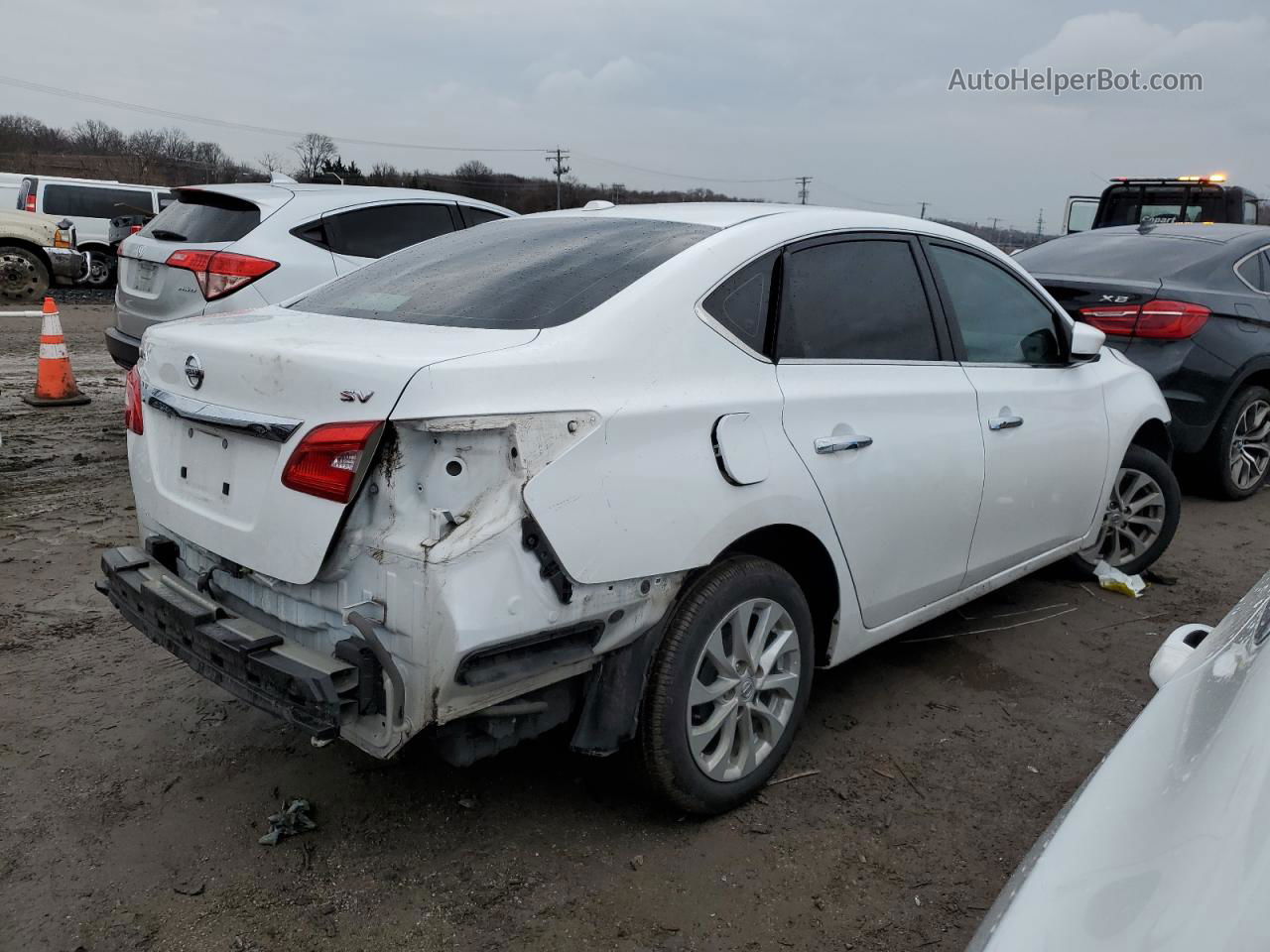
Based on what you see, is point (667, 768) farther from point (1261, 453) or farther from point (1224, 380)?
point (1261, 453)

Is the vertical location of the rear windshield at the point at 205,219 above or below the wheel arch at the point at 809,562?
above

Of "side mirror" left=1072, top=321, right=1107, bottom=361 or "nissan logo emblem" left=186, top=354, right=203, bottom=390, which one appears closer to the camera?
"nissan logo emblem" left=186, top=354, right=203, bottom=390

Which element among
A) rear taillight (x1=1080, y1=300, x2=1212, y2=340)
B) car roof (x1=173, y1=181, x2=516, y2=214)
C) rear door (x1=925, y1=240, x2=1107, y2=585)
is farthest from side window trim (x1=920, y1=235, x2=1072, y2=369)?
car roof (x1=173, y1=181, x2=516, y2=214)

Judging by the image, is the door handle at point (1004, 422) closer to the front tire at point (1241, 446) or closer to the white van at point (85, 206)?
the front tire at point (1241, 446)

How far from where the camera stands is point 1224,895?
3.71 feet

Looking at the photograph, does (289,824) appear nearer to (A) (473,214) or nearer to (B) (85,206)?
(A) (473,214)

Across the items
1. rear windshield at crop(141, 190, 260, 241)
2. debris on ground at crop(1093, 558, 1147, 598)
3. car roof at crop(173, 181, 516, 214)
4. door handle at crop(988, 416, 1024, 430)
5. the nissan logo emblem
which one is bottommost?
debris on ground at crop(1093, 558, 1147, 598)

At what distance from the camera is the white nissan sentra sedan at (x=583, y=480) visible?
2234 mm

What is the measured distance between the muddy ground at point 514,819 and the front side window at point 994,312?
1200 mm

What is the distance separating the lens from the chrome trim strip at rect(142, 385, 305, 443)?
2.37 metres

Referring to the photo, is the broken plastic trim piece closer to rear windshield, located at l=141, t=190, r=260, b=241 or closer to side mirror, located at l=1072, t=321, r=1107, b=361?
side mirror, located at l=1072, t=321, r=1107, b=361

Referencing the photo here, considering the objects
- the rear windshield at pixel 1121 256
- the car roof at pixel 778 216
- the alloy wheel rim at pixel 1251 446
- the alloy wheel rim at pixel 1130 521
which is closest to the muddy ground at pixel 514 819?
the alloy wheel rim at pixel 1130 521

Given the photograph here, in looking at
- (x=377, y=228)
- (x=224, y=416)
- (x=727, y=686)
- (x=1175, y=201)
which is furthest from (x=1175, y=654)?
(x=1175, y=201)

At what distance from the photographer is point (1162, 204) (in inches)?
550
